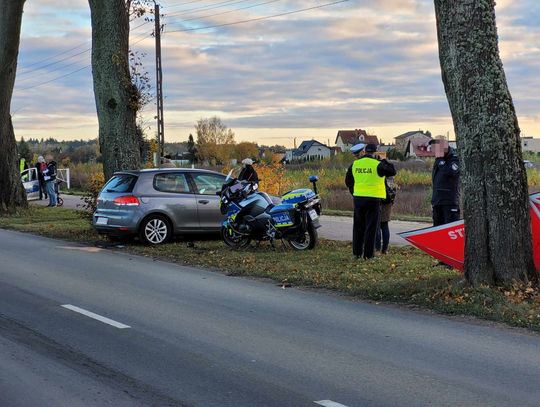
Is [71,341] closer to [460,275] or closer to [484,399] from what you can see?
[484,399]

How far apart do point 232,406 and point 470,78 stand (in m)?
5.15

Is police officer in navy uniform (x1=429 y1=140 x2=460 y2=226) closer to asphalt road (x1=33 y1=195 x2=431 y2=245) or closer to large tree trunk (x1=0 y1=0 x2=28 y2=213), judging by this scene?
asphalt road (x1=33 y1=195 x2=431 y2=245)

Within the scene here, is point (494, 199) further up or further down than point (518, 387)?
further up

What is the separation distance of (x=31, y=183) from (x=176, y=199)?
16.5m

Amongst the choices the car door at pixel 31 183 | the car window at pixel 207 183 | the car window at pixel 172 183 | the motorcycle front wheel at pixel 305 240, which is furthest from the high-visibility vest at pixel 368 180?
the car door at pixel 31 183

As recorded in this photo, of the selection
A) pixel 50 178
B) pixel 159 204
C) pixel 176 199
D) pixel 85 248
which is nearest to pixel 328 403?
pixel 159 204

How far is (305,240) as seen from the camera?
1324 centimetres

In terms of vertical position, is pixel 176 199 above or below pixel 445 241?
above

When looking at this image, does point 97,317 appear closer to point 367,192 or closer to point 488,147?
point 488,147

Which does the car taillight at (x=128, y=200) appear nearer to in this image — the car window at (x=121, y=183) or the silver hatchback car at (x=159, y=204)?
the silver hatchback car at (x=159, y=204)

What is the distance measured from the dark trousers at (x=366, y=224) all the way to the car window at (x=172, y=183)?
446cm

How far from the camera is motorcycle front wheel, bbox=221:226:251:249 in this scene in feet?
45.0

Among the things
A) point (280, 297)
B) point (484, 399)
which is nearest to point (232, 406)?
point (484, 399)

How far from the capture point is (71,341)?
6.73 m
